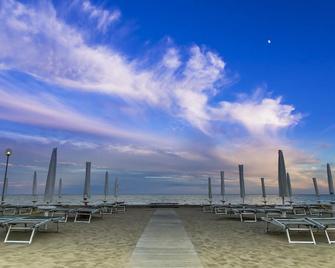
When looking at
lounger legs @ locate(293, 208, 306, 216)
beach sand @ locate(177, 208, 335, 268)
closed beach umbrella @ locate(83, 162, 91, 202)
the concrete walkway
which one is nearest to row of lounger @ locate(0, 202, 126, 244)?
closed beach umbrella @ locate(83, 162, 91, 202)

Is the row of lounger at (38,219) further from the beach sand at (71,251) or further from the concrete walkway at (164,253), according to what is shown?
the concrete walkway at (164,253)

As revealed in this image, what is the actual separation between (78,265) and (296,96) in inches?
671

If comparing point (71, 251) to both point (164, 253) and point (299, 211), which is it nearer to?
point (164, 253)

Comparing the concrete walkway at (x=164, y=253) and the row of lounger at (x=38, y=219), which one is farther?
the row of lounger at (x=38, y=219)

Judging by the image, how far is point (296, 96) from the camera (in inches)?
741

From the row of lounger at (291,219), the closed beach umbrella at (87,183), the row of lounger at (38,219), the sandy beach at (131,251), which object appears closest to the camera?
the sandy beach at (131,251)

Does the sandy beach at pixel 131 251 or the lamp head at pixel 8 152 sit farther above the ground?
the lamp head at pixel 8 152

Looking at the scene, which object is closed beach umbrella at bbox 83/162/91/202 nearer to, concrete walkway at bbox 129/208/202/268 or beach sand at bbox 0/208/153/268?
beach sand at bbox 0/208/153/268

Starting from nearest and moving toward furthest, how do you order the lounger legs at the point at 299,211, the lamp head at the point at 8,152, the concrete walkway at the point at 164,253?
the concrete walkway at the point at 164,253 → the lamp head at the point at 8,152 → the lounger legs at the point at 299,211

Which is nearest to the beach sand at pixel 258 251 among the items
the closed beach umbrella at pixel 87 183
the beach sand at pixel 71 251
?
the beach sand at pixel 71 251

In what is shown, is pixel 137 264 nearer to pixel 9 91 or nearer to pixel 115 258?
pixel 115 258

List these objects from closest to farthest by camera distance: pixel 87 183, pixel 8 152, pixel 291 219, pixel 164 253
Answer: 1. pixel 164 253
2. pixel 291 219
3. pixel 8 152
4. pixel 87 183

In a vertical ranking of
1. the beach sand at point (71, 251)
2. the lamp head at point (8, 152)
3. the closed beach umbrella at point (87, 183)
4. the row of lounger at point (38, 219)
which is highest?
the lamp head at point (8, 152)

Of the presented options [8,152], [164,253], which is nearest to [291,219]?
[164,253]
